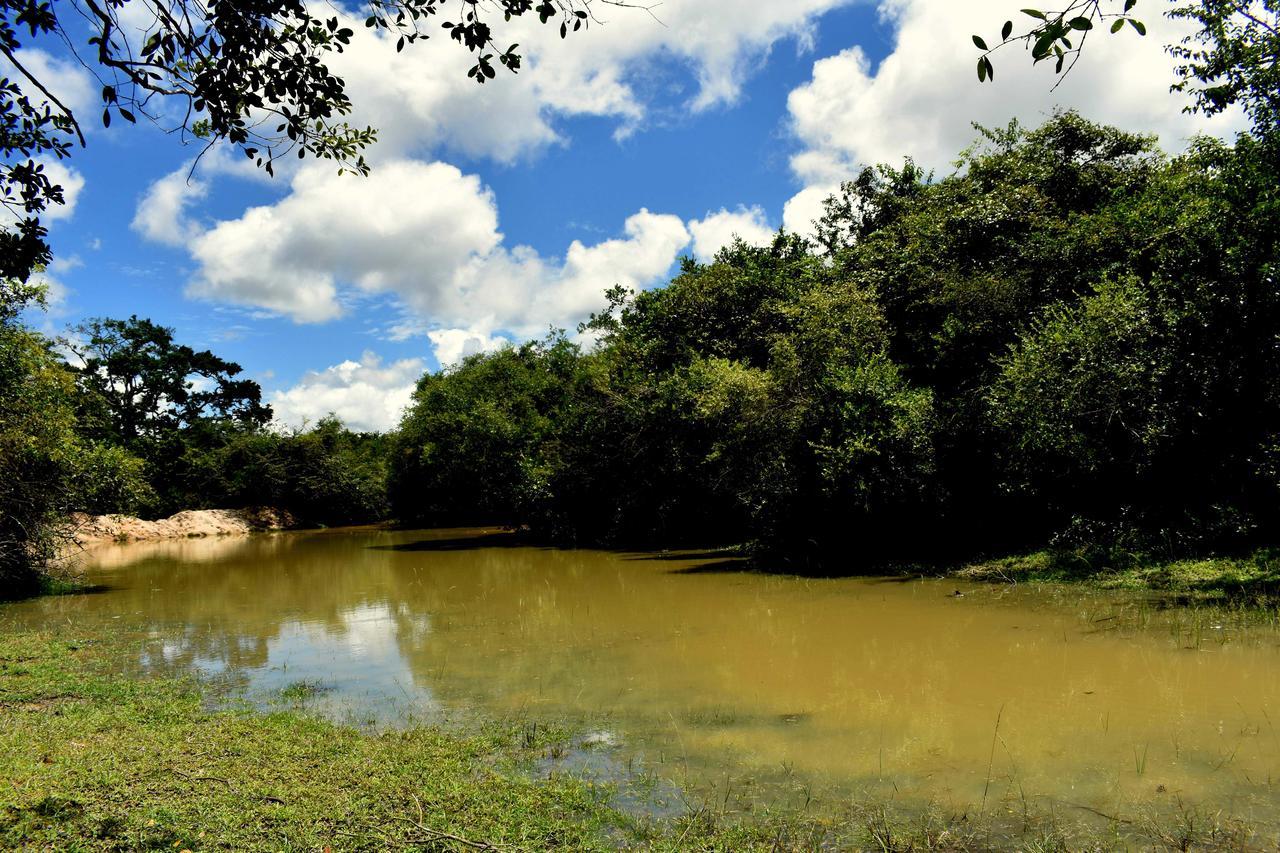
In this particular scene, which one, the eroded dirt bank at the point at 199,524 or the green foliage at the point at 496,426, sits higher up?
the green foliage at the point at 496,426

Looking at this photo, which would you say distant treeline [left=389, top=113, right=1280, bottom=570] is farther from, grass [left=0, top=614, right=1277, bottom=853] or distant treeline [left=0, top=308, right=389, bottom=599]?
distant treeline [left=0, top=308, right=389, bottom=599]

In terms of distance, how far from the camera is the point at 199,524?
133 feet

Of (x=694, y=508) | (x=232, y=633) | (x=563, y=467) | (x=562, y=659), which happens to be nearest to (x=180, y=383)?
(x=563, y=467)

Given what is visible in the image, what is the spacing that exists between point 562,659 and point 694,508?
15.3 meters

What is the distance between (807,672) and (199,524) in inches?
1599

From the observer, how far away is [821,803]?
5.00 m

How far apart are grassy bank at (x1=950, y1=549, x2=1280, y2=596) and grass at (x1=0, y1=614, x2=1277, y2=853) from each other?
845 cm

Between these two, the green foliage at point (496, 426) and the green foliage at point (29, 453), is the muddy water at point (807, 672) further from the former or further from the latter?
the green foliage at point (496, 426)

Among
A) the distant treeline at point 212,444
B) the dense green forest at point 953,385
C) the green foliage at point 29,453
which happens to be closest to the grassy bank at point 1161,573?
the dense green forest at point 953,385

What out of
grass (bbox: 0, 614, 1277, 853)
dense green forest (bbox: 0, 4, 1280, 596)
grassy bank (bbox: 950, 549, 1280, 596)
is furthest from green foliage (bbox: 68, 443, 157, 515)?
grassy bank (bbox: 950, 549, 1280, 596)

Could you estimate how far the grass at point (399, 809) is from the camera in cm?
430

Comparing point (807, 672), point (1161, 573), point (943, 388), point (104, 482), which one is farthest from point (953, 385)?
point (104, 482)

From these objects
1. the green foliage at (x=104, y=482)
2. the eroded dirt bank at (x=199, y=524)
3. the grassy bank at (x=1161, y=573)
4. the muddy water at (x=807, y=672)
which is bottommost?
the muddy water at (x=807, y=672)

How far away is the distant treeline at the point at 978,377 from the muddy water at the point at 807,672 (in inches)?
121
